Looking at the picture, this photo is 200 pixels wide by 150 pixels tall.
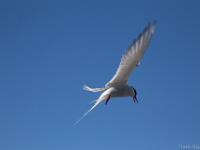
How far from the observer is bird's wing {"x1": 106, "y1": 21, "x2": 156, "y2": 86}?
18797 millimetres

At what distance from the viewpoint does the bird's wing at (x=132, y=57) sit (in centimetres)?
1880

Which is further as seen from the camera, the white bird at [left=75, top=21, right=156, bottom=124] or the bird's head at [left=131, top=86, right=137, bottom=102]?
the bird's head at [left=131, top=86, right=137, bottom=102]


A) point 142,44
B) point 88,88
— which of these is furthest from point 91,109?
point 142,44

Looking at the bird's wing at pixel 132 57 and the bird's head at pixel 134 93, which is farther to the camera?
the bird's head at pixel 134 93

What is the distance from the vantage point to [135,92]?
866 inches

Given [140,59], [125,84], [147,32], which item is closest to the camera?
[147,32]

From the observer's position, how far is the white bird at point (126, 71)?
18.9 metres

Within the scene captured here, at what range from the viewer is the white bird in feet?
62.1

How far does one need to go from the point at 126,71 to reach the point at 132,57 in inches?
37.3

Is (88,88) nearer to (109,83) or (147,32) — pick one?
(109,83)

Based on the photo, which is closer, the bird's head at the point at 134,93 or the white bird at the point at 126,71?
the white bird at the point at 126,71

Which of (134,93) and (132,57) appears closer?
(132,57)

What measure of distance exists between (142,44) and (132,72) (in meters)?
1.88

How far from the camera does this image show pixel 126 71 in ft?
67.6
